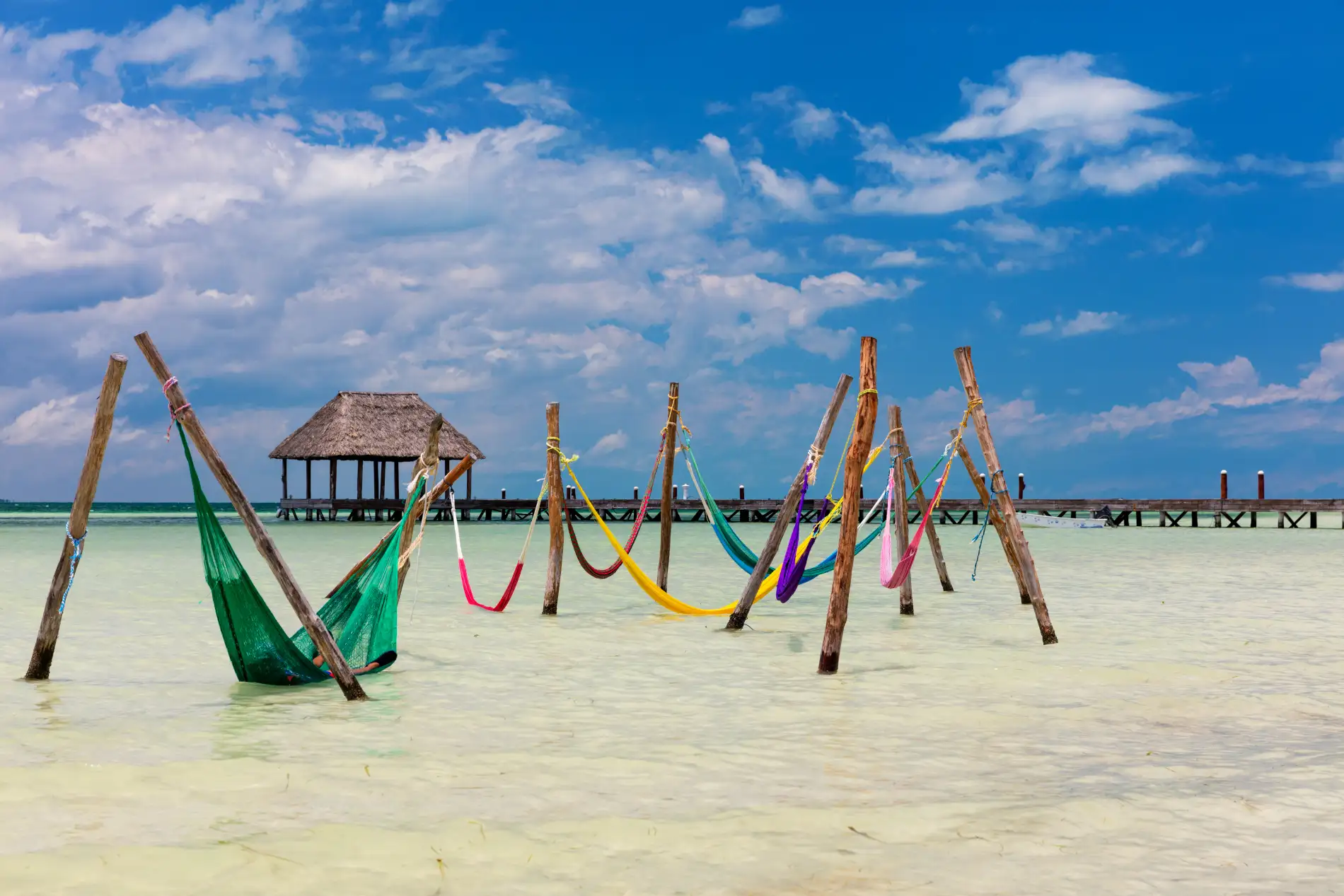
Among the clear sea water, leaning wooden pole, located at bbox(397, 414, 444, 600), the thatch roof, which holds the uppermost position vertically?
the thatch roof

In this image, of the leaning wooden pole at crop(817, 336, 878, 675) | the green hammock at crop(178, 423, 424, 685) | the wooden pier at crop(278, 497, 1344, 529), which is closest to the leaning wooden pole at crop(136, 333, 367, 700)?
the green hammock at crop(178, 423, 424, 685)

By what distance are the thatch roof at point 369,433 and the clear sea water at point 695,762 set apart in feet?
78.1

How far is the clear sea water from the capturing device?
3170 mm

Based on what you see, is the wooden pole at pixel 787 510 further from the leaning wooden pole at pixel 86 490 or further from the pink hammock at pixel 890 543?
the leaning wooden pole at pixel 86 490

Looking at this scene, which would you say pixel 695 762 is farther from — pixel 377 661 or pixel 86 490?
pixel 86 490

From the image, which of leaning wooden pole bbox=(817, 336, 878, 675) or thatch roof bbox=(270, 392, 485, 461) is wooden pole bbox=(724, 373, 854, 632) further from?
thatch roof bbox=(270, 392, 485, 461)

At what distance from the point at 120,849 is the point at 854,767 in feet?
7.89

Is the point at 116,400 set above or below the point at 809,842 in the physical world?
above

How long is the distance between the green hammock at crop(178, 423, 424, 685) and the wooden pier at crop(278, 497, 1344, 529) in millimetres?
19468

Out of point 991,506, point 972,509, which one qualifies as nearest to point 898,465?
point 991,506

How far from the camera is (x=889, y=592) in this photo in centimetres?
1149

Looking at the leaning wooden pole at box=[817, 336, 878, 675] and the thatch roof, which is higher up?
the thatch roof

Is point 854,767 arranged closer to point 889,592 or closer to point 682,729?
point 682,729

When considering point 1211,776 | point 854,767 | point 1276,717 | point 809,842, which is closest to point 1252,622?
point 1276,717
